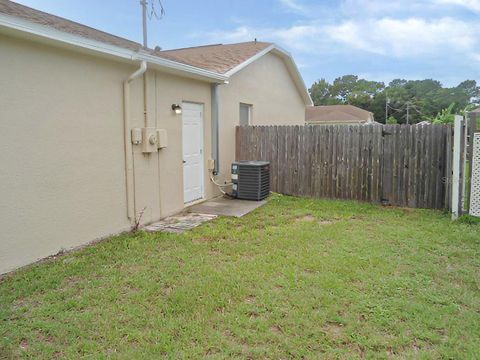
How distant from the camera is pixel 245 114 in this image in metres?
11.0

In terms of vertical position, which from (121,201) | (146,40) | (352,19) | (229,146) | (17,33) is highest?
(352,19)

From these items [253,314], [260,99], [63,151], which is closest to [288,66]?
[260,99]

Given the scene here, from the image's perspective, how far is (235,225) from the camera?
21.5 feet

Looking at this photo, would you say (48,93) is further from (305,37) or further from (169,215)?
(305,37)

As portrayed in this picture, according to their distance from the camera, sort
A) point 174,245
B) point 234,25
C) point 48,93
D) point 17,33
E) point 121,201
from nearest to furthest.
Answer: point 17,33 < point 48,93 < point 174,245 < point 121,201 < point 234,25

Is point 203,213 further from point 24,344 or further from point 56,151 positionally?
point 24,344

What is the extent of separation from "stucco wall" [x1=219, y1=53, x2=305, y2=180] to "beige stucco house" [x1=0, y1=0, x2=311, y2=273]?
1.91 ft

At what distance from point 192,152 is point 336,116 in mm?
25420

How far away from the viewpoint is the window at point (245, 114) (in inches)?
426

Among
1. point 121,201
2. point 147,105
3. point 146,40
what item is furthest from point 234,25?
point 121,201

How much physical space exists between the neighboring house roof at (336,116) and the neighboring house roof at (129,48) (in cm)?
1568

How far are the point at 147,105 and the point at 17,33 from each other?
2.52m

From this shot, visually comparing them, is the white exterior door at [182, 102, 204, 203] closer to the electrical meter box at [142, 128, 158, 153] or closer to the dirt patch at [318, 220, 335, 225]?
the electrical meter box at [142, 128, 158, 153]

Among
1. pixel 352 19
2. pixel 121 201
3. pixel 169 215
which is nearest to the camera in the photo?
pixel 121 201
